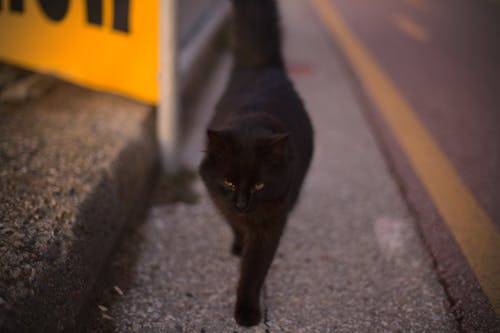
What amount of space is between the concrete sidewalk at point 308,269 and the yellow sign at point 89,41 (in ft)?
2.36

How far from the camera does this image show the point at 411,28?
22.4 ft

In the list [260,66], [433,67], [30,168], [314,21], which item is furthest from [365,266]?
[314,21]

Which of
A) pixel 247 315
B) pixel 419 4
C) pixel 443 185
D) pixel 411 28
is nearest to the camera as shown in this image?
pixel 247 315

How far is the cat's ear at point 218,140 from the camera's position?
1615mm

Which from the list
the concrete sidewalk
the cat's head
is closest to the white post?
the concrete sidewalk

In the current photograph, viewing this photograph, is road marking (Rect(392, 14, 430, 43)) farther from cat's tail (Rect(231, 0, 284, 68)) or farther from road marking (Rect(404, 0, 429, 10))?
cat's tail (Rect(231, 0, 284, 68))

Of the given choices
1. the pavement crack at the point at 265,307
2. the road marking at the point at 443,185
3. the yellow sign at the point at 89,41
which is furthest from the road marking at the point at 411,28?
the pavement crack at the point at 265,307

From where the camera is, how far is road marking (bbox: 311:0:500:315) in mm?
2090

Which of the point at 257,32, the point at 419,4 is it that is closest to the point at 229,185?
the point at 257,32

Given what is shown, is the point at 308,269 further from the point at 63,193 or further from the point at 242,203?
the point at 63,193

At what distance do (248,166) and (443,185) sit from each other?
159 cm

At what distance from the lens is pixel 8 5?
8.41 feet

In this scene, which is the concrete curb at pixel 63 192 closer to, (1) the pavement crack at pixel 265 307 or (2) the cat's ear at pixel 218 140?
(2) the cat's ear at pixel 218 140

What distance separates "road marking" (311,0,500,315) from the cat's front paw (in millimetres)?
992
